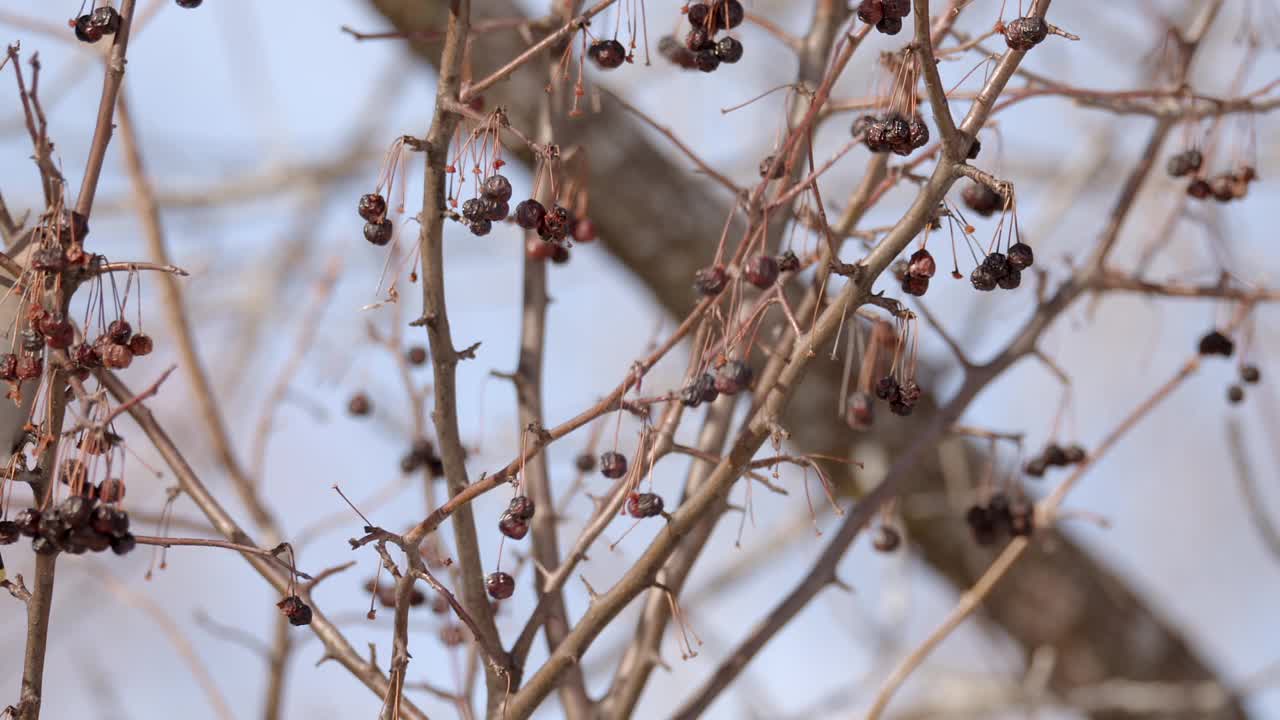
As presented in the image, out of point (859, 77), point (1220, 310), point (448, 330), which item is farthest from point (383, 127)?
point (448, 330)

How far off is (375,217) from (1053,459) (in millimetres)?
591

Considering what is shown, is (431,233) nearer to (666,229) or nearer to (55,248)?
(55,248)

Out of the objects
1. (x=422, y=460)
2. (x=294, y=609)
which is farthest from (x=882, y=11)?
(x=422, y=460)

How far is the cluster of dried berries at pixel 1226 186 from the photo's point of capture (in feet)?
2.92

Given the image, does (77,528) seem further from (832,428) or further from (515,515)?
(832,428)

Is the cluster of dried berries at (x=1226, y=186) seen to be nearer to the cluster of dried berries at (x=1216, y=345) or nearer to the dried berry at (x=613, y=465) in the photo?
the cluster of dried berries at (x=1216, y=345)

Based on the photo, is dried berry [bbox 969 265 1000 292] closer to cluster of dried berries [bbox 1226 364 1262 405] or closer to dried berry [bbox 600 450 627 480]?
dried berry [bbox 600 450 627 480]

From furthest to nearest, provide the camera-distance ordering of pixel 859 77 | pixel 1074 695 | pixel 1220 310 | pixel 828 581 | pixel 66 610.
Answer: pixel 859 77, pixel 66 610, pixel 1074 695, pixel 1220 310, pixel 828 581

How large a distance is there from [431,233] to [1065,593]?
1718 millimetres

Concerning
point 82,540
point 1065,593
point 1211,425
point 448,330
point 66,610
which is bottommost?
point 82,540

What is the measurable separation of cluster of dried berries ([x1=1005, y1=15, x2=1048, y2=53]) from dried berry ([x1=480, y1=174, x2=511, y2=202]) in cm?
27

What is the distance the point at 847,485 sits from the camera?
198cm

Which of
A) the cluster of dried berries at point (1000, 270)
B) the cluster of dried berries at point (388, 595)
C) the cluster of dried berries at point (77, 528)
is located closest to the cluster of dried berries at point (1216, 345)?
the cluster of dried berries at point (1000, 270)

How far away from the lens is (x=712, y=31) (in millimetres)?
714
